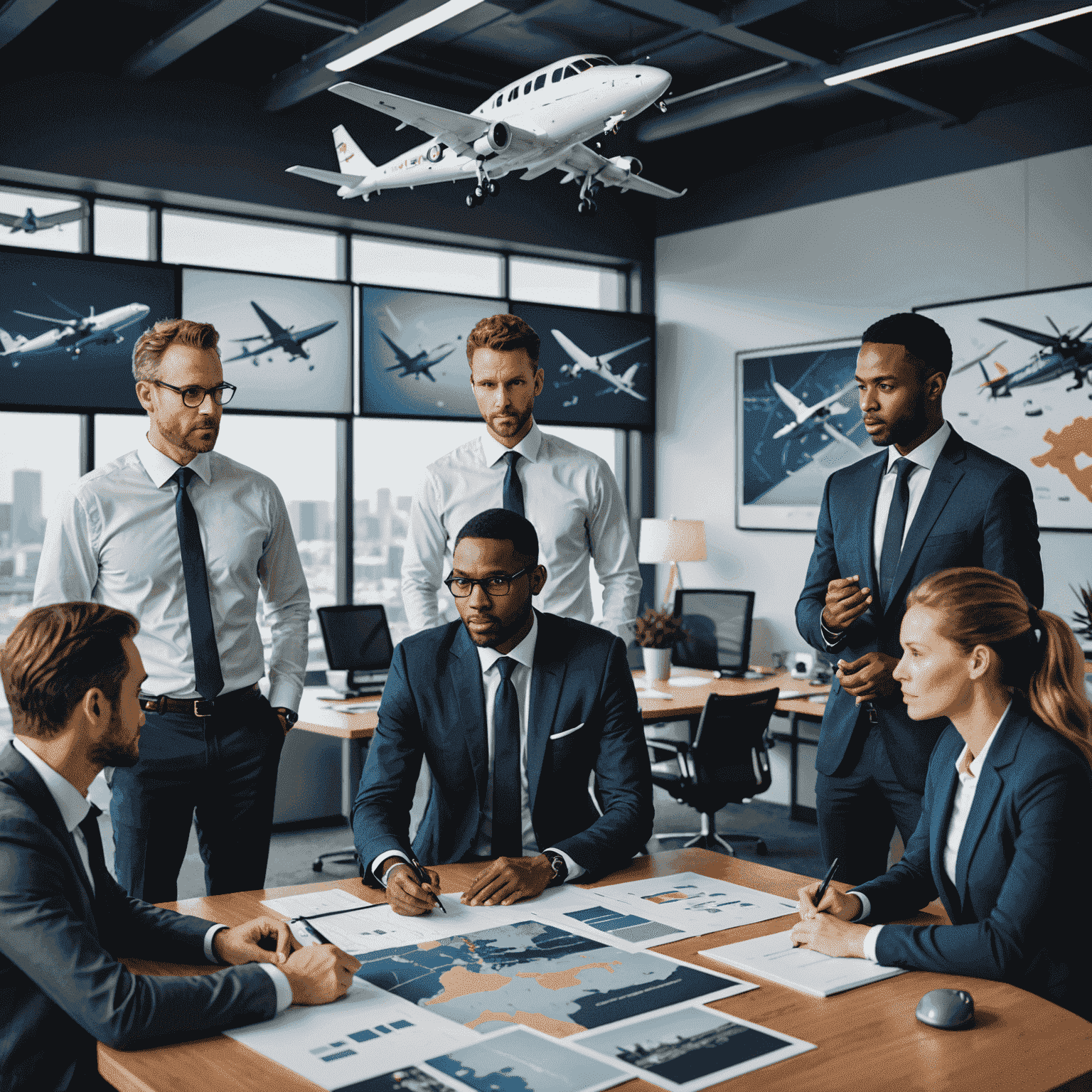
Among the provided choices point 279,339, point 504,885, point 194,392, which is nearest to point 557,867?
point 504,885

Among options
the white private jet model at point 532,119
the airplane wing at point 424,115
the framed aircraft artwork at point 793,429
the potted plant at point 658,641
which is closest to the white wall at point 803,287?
the framed aircraft artwork at point 793,429

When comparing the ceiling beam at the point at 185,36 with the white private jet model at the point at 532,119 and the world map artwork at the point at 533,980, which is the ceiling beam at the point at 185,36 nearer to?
the white private jet model at the point at 532,119

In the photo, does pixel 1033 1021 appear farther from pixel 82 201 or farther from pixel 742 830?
pixel 82 201

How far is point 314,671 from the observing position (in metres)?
6.67

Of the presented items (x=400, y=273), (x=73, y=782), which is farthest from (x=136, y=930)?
(x=400, y=273)

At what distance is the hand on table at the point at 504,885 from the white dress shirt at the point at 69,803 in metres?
0.47

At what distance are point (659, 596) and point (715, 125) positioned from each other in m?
3.15

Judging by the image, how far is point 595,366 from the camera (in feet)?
24.8

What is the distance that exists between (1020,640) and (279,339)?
520cm

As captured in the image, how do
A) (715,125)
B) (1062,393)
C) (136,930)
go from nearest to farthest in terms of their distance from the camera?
(136,930) < (1062,393) < (715,125)

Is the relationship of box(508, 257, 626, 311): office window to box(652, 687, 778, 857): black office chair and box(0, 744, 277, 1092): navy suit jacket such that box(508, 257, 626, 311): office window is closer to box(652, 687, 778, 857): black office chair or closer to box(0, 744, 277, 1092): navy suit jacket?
box(652, 687, 778, 857): black office chair

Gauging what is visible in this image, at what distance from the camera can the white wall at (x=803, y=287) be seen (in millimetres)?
5887

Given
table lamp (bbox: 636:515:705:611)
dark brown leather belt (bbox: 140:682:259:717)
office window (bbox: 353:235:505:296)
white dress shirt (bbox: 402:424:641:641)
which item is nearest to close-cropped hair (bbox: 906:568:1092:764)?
white dress shirt (bbox: 402:424:641:641)

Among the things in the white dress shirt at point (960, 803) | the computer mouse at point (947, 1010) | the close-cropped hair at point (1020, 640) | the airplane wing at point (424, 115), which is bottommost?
the computer mouse at point (947, 1010)
